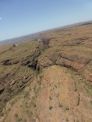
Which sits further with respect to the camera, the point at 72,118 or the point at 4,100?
the point at 4,100

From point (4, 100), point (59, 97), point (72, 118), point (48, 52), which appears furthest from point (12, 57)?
point (72, 118)

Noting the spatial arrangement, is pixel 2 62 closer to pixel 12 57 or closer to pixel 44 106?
pixel 12 57

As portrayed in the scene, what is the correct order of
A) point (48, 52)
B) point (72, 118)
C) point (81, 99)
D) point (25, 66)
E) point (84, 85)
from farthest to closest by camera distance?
1. point (48, 52)
2. point (25, 66)
3. point (84, 85)
4. point (81, 99)
5. point (72, 118)

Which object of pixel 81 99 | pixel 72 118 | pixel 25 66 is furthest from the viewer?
pixel 25 66

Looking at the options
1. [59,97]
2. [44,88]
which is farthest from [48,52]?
[59,97]

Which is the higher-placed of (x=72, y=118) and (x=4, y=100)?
(x=72, y=118)

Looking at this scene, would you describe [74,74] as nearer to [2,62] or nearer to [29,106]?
[29,106]
